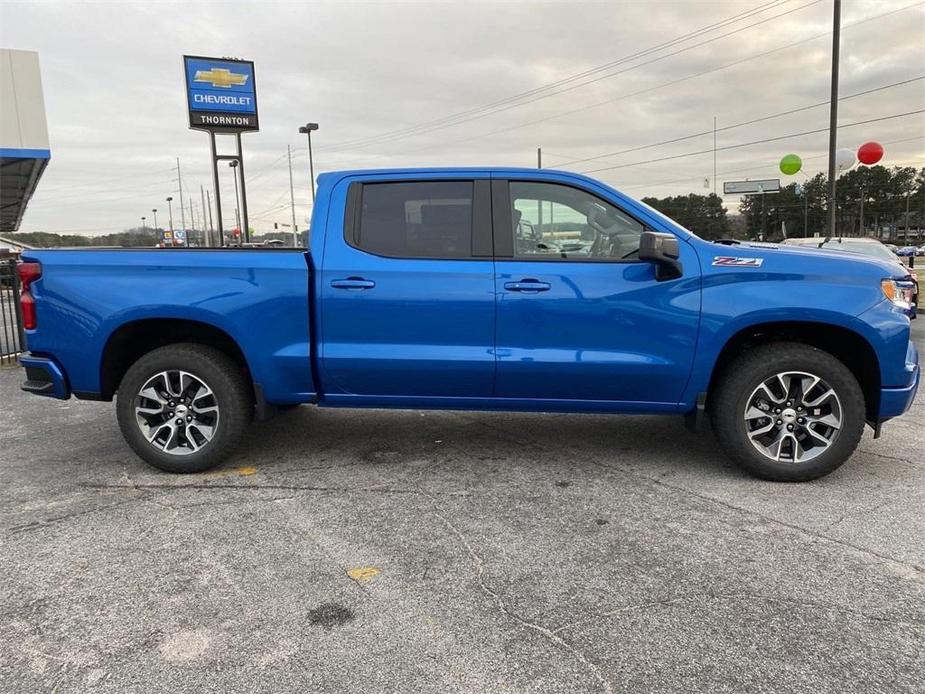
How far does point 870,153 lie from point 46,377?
70.3 ft

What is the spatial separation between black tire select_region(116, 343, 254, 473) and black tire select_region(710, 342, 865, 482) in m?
3.09

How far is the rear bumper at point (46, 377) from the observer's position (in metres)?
4.33

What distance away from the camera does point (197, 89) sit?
21.3 meters

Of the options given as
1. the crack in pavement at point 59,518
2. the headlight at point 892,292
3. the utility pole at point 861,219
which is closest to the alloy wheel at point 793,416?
the headlight at point 892,292

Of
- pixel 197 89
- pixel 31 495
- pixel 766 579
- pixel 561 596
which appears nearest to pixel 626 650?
pixel 561 596

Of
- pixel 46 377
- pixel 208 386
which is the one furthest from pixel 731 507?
pixel 46 377

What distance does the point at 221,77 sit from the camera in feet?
70.9

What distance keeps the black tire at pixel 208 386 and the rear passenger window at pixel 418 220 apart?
124 cm

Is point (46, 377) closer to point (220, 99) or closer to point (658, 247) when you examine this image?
point (658, 247)

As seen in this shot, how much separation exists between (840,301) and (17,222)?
2267 inches

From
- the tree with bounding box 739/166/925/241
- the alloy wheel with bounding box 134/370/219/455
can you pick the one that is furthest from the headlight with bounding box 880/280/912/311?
the tree with bounding box 739/166/925/241

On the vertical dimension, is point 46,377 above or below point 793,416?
above

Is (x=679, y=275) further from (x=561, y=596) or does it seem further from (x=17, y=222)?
(x=17, y=222)

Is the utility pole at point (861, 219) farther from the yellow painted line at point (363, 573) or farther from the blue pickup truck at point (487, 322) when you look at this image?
the yellow painted line at point (363, 573)
